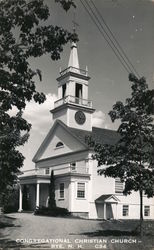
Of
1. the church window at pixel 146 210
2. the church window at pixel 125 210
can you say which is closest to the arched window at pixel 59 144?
the church window at pixel 125 210

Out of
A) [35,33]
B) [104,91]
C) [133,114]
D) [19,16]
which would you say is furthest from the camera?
[104,91]

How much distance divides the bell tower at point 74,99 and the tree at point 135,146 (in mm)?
16962

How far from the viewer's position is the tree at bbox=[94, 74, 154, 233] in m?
14.1

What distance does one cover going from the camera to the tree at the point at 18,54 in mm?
8742

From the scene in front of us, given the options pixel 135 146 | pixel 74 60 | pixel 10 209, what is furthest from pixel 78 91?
pixel 135 146

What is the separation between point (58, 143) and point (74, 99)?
4.31 m

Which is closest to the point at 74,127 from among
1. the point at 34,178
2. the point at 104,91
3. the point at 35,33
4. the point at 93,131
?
the point at 93,131

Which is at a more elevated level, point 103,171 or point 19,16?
point 19,16

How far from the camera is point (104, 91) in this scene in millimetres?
17062

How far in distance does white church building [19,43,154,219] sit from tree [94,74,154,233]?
13201mm

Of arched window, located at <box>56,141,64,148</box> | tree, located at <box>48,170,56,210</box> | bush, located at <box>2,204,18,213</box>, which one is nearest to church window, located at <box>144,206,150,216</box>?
tree, located at <box>48,170,56,210</box>

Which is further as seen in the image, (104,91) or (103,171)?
(104,91)

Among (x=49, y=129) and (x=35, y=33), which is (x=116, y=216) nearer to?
(x=49, y=129)

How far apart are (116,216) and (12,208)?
963 centimetres
